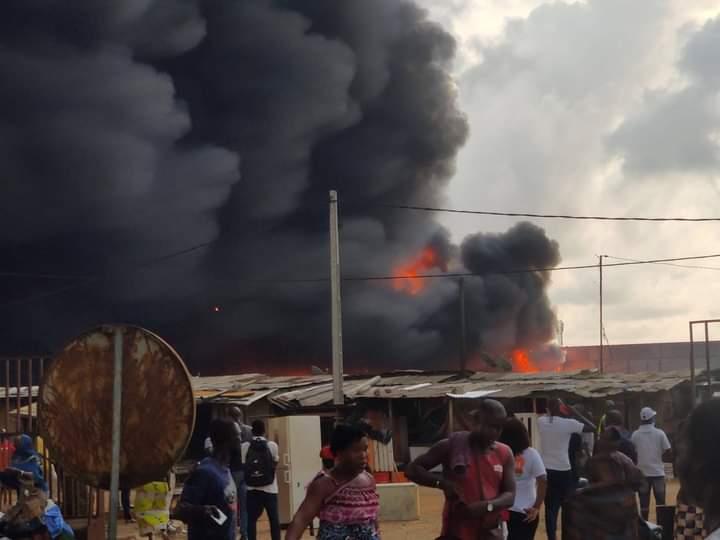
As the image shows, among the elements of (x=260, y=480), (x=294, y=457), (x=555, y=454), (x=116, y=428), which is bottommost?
(x=294, y=457)

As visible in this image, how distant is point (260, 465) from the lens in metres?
10.9

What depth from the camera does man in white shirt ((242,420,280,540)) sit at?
10906 mm

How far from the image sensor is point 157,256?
43094 millimetres

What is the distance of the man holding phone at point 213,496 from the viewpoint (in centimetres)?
627

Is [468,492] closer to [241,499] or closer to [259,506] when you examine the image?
[259,506]

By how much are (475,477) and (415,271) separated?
1803 inches

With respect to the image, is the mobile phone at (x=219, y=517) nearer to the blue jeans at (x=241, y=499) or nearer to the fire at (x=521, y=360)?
the blue jeans at (x=241, y=499)

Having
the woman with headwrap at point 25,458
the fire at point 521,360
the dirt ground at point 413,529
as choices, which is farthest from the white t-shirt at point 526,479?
the fire at point 521,360

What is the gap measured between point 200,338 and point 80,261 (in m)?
7.73

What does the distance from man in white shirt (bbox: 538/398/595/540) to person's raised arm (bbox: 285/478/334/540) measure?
5.23 m

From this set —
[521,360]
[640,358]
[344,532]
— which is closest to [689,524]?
[344,532]

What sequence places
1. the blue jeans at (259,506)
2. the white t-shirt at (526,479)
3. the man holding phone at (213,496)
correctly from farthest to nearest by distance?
the blue jeans at (259,506) → the white t-shirt at (526,479) → the man holding phone at (213,496)

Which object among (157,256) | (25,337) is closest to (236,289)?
(157,256)

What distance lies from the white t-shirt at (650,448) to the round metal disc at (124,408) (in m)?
7.49
